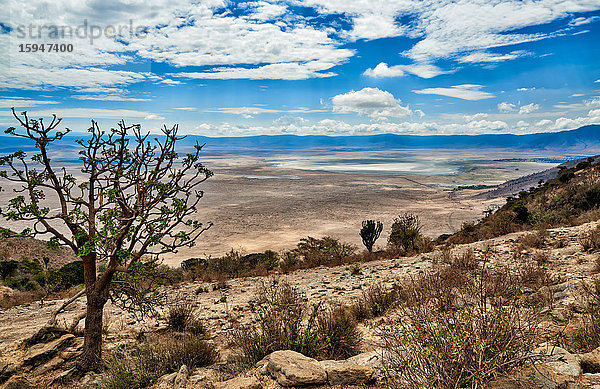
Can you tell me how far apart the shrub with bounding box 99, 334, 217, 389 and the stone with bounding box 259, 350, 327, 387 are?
1418 mm

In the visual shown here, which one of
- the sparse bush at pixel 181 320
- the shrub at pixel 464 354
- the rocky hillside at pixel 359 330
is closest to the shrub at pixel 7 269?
the rocky hillside at pixel 359 330

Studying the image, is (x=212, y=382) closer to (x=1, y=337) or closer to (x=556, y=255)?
(x=1, y=337)

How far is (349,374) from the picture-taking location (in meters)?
3.71

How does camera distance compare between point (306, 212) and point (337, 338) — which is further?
point (306, 212)

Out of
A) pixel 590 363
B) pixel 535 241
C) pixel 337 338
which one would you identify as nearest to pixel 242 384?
pixel 337 338

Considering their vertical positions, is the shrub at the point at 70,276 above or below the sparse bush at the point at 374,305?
below

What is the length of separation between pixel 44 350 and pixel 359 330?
5.26 m

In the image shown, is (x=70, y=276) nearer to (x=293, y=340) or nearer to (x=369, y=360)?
(x=293, y=340)

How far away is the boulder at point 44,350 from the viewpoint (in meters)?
5.31

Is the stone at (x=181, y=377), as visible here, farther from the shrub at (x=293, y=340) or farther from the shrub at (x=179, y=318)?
the shrub at (x=179, y=318)

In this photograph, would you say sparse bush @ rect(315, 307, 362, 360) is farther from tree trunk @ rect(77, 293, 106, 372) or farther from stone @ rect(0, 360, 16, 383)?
stone @ rect(0, 360, 16, 383)

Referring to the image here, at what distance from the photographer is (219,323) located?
7594 millimetres

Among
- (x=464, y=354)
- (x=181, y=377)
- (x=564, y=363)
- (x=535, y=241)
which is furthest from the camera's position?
(x=535, y=241)

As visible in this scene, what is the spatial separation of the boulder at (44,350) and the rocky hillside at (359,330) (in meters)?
0.02
